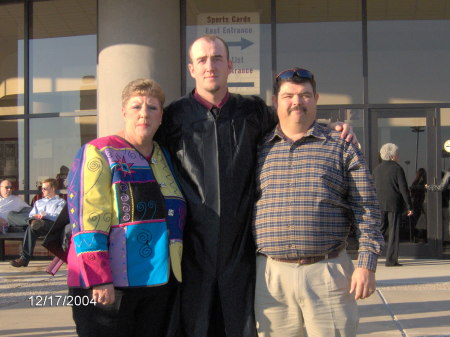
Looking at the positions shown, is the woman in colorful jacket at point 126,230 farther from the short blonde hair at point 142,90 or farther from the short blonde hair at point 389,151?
the short blonde hair at point 389,151

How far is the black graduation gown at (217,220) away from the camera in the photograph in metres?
2.61

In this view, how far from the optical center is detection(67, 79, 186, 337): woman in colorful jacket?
237cm

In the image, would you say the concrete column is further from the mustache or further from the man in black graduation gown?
the mustache

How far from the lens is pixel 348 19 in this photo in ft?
28.0

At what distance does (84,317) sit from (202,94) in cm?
122

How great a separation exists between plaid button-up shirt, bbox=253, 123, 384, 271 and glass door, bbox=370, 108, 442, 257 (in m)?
5.97

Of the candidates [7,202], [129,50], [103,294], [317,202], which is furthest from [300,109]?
[7,202]

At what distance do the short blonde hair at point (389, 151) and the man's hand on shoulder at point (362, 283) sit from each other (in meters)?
5.44

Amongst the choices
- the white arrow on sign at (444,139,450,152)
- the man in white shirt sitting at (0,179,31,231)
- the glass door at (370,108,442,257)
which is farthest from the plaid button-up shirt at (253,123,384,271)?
the man in white shirt sitting at (0,179,31,231)

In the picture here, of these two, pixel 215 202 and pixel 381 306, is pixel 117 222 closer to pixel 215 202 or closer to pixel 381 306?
pixel 215 202

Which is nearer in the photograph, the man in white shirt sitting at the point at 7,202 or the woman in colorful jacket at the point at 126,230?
the woman in colorful jacket at the point at 126,230

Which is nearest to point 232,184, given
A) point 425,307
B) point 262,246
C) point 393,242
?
point 262,246

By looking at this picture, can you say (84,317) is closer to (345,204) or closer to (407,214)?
(345,204)
